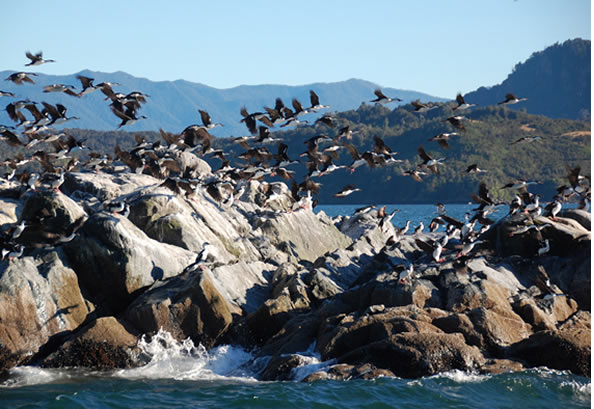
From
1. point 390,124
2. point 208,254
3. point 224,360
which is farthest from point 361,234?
point 390,124

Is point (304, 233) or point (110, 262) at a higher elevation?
point (110, 262)

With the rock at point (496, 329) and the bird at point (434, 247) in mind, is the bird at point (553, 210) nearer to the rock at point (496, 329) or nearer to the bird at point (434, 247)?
the bird at point (434, 247)

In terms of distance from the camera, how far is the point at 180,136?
27.2 meters

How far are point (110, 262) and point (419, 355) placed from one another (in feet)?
26.9

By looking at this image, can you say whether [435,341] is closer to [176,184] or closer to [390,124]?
[176,184]

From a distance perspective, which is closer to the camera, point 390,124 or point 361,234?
point 361,234

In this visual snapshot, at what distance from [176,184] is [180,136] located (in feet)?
15.4

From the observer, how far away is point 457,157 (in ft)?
416

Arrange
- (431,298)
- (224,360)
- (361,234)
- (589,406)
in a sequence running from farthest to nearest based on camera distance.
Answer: (361,234) < (431,298) < (224,360) < (589,406)

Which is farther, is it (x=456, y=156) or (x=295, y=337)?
(x=456, y=156)

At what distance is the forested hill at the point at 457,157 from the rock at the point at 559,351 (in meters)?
93.6

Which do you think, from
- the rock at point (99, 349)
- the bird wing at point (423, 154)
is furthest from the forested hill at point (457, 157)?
the rock at point (99, 349)

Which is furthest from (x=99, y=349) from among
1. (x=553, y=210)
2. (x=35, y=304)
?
(x=553, y=210)

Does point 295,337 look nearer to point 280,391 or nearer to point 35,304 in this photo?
point 280,391
